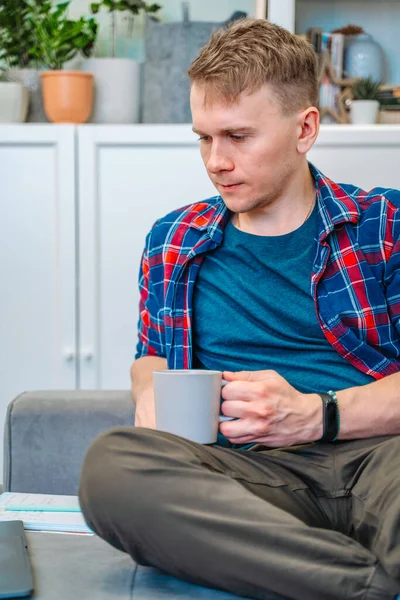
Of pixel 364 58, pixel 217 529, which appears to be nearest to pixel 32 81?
pixel 364 58

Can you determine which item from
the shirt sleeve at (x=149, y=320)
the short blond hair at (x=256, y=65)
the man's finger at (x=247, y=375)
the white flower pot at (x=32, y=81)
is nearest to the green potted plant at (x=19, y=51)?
the white flower pot at (x=32, y=81)

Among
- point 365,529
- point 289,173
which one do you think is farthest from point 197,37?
point 365,529

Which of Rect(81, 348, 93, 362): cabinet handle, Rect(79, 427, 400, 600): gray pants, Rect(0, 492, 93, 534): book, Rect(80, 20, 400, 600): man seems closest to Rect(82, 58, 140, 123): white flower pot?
Rect(81, 348, 93, 362): cabinet handle

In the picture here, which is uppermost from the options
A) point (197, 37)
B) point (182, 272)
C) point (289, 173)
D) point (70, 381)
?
point (197, 37)

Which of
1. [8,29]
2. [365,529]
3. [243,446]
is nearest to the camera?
[365,529]

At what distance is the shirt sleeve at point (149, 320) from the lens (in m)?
1.73

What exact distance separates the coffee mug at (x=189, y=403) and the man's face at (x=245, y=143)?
0.37 meters

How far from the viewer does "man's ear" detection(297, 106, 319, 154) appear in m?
1.60

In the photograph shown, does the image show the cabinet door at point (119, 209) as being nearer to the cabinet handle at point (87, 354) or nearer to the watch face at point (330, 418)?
the cabinet handle at point (87, 354)

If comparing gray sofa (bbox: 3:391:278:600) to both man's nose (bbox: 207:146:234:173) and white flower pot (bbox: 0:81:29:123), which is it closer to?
man's nose (bbox: 207:146:234:173)

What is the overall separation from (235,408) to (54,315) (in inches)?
46.1

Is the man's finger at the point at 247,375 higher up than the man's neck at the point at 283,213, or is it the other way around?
the man's neck at the point at 283,213

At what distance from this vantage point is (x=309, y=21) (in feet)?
7.98

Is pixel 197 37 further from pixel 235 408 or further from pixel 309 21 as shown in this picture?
pixel 235 408
